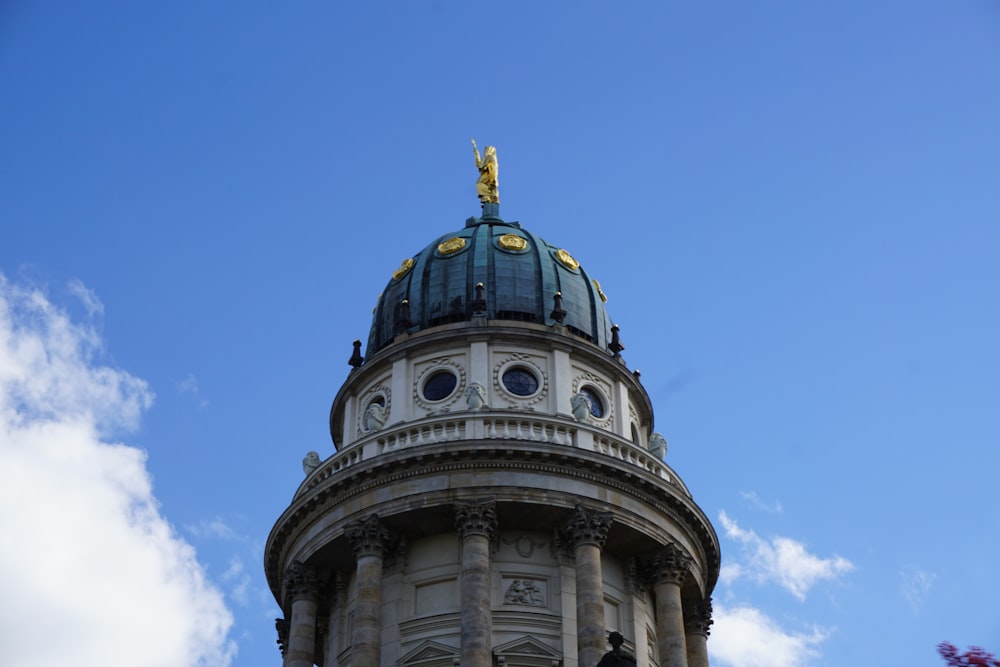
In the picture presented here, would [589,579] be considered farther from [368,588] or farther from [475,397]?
[475,397]

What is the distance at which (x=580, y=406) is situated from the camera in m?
52.1

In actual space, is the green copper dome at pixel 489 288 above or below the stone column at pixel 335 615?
above

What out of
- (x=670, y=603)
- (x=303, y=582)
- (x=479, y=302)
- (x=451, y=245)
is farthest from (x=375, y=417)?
(x=670, y=603)

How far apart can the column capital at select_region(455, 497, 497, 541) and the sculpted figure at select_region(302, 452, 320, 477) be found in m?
8.28

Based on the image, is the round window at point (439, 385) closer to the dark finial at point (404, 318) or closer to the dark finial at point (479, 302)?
the dark finial at point (479, 302)

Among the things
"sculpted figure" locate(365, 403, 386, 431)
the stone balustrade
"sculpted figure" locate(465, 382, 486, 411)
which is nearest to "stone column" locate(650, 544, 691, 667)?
the stone balustrade

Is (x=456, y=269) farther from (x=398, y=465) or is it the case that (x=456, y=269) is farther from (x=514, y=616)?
(x=514, y=616)

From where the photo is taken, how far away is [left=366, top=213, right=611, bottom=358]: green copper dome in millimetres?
56594

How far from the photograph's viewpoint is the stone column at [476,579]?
4469cm

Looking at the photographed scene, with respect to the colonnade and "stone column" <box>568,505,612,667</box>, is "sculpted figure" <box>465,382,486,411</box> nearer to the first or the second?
the colonnade

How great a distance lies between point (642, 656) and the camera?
1913 inches

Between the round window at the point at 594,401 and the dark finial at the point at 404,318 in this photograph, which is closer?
the round window at the point at 594,401

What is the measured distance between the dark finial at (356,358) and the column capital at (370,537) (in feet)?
36.6

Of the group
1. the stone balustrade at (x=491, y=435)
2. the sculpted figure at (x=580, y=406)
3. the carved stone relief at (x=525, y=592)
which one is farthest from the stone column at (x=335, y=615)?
the sculpted figure at (x=580, y=406)
